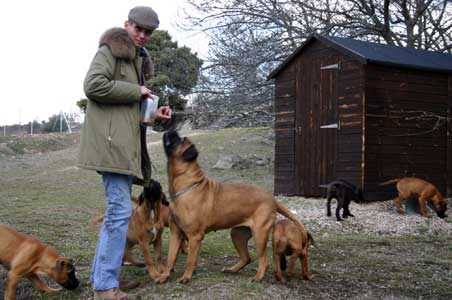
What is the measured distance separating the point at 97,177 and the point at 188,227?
630 inches

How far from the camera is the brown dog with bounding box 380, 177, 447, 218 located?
38.4ft

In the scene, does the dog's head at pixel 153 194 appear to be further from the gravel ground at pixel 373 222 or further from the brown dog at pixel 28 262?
the gravel ground at pixel 373 222

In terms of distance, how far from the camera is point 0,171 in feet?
72.9

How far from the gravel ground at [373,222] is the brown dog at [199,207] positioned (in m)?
4.17

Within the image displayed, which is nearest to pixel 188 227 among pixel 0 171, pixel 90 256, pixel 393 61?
pixel 90 256

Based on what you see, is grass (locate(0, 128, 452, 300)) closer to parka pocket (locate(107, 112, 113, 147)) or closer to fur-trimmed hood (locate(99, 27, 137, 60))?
parka pocket (locate(107, 112, 113, 147))

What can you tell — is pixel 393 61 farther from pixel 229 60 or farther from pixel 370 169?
pixel 229 60

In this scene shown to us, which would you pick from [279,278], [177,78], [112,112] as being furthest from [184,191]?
[177,78]

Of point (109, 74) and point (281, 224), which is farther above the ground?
point (109, 74)

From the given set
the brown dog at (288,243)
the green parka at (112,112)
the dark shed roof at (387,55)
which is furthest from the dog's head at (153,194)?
the dark shed roof at (387,55)

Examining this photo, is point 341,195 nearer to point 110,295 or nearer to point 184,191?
point 184,191

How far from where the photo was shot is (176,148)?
5.53 m

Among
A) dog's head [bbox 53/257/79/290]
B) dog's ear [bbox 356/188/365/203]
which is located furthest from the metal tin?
dog's ear [bbox 356/188/365/203]

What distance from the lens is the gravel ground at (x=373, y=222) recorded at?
33.2ft
